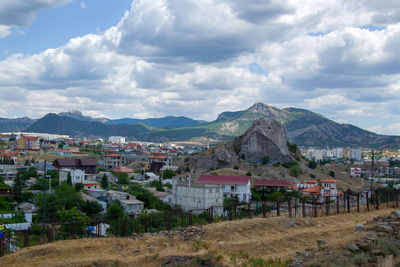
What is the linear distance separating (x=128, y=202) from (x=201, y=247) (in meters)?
28.2

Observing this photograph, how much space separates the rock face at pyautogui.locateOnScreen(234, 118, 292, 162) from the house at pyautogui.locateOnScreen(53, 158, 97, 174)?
31788mm

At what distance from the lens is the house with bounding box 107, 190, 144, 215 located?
4084 cm

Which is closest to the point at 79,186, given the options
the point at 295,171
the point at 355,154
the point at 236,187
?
the point at 236,187

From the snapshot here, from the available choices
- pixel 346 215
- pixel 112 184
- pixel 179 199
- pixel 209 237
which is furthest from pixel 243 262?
pixel 112 184

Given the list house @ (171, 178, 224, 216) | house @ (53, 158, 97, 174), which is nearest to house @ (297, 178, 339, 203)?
house @ (171, 178, 224, 216)

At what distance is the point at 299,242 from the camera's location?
15.7m

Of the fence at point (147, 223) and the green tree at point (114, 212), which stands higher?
the fence at point (147, 223)

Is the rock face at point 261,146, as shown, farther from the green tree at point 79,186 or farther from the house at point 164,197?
the green tree at point 79,186

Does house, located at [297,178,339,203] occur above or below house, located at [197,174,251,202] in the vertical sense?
below

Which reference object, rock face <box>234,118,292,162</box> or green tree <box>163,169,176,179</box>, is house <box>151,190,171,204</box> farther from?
rock face <box>234,118,292,162</box>

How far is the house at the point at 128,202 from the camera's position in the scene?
40.8 m

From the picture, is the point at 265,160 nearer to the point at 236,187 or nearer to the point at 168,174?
the point at 168,174

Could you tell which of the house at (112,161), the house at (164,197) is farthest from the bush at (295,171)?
the house at (112,161)

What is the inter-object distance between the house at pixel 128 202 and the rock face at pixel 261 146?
43648mm
